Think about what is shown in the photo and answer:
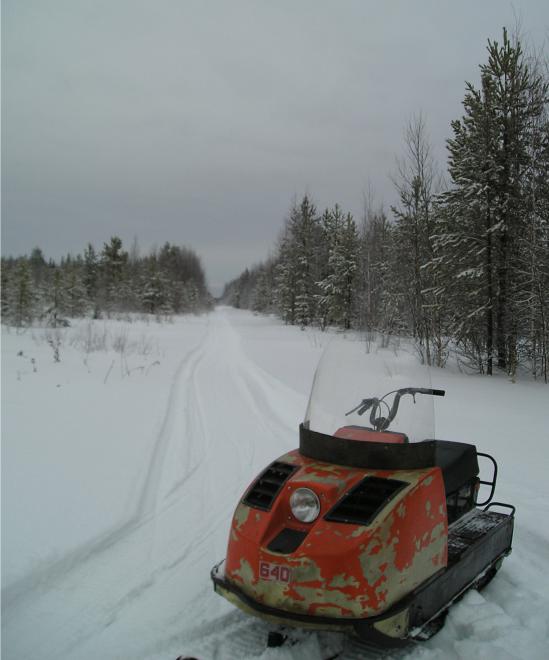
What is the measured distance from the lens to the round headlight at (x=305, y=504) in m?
2.34

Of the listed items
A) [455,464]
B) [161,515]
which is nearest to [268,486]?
[455,464]

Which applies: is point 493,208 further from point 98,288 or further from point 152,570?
point 98,288

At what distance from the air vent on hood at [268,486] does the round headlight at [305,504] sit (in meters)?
0.13

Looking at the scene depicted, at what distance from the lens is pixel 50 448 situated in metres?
5.64

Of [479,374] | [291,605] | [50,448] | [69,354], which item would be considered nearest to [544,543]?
[291,605]

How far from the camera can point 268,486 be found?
2641mm

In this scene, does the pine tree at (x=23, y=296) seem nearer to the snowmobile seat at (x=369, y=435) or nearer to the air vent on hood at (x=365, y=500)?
the snowmobile seat at (x=369, y=435)

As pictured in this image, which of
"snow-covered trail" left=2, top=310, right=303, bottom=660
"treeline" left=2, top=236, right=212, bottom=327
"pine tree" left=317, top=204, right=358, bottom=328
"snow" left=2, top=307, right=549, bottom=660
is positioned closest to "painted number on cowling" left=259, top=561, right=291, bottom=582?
"snow" left=2, top=307, right=549, bottom=660

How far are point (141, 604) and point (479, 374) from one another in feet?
41.2

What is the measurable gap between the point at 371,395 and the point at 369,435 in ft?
1.05

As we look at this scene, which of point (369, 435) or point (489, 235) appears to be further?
point (489, 235)

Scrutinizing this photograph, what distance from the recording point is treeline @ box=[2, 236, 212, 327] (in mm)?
43219

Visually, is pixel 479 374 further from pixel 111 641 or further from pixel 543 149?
pixel 111 641

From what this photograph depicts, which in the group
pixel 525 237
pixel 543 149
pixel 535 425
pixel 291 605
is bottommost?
pixel 535 425
